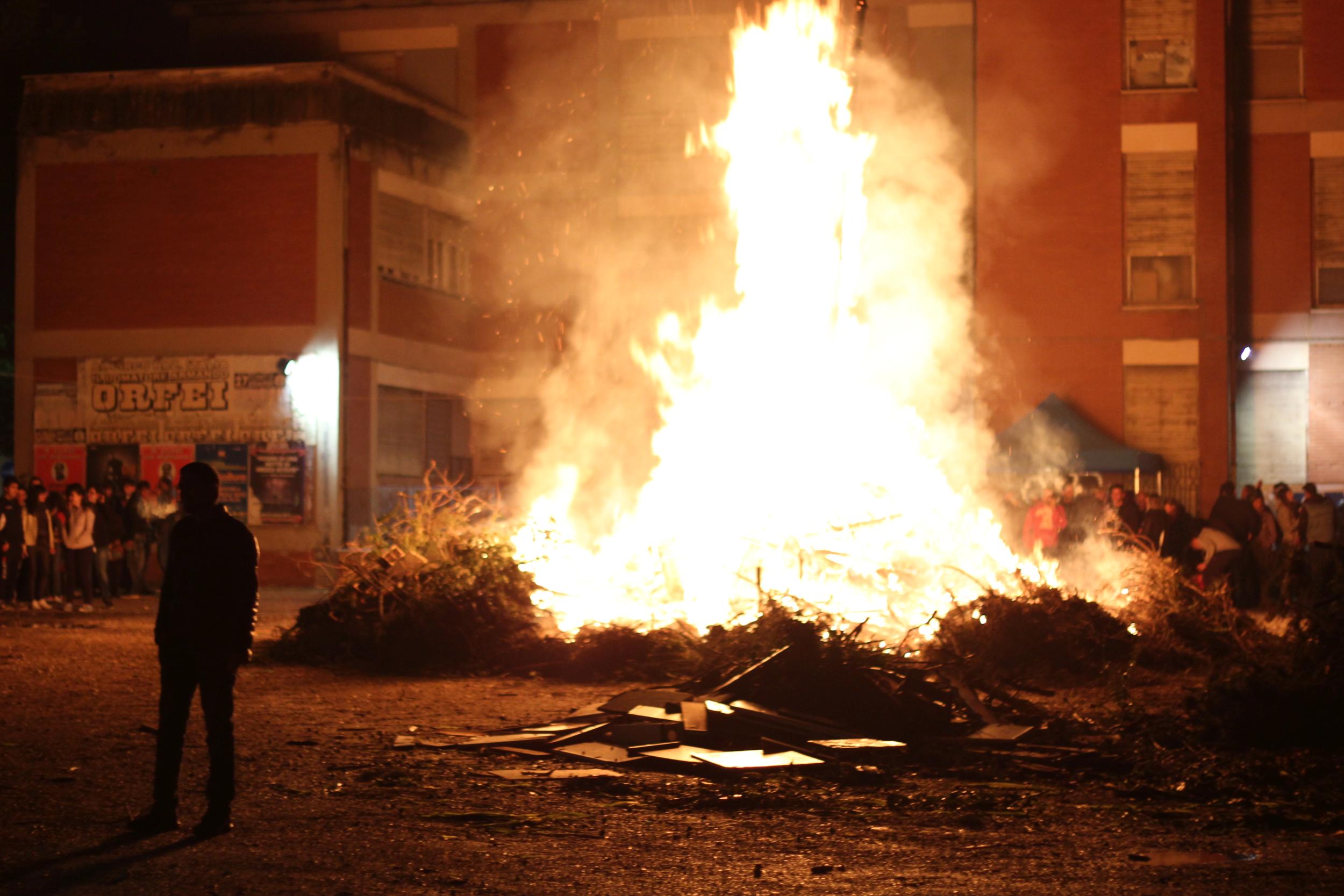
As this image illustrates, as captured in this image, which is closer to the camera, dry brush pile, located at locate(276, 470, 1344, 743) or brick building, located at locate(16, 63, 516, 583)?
dry brush pile, located at locate(276, 470, 1344, 743)

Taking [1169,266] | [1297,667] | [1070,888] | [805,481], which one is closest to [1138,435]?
[1169,266]

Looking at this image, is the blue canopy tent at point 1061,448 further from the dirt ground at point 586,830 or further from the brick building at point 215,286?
the dirt ground at point 586,830

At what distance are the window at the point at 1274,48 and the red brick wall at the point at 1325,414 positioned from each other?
503 centimetres

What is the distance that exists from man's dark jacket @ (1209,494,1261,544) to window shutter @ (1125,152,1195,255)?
8523 mm

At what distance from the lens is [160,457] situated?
80.3 feet

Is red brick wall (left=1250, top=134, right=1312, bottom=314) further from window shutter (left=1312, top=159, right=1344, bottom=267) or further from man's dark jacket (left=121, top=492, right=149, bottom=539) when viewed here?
man's dark jacket (left=121, top=492, right=149, bottom=539)

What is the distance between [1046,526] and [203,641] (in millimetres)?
13177

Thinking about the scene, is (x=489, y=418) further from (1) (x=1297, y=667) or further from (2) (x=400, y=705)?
(1) (x=1297, y=667)

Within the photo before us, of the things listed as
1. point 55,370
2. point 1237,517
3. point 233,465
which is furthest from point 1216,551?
point 55,370

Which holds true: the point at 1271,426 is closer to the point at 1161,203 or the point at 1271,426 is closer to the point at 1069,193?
the point at 1161,203

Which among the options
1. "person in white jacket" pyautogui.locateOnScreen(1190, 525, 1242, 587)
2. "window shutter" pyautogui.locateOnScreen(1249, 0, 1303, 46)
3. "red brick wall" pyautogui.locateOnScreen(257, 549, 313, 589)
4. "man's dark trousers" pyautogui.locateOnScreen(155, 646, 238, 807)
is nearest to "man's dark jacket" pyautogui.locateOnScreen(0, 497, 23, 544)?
"red brick wall" pyautogui.locateOnScreen(257, 549, 313, 589)

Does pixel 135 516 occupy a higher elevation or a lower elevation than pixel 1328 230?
lower

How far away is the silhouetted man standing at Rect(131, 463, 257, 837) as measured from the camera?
20.3ft

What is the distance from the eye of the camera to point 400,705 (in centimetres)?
1061
